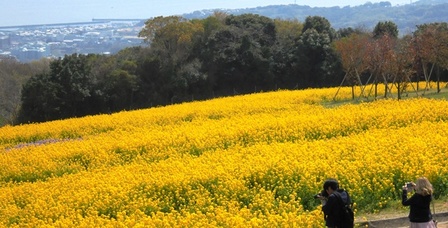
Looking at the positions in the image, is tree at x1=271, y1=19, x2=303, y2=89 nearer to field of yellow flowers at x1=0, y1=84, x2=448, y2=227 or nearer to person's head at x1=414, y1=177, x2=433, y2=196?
field of yellow flowers at x1=0, y1=84, x2=448, y2=227

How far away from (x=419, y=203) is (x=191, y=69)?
4025 centimetres

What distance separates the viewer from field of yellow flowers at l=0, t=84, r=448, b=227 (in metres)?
11.3

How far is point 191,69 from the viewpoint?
156 ft

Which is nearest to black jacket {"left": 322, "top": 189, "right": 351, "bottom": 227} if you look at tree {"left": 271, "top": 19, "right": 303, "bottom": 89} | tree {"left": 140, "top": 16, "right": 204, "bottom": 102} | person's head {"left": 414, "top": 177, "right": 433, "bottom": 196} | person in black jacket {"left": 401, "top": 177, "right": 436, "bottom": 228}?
person in black jacket {"left": 401, "top": 177, "right": 436, "bottom": 228}

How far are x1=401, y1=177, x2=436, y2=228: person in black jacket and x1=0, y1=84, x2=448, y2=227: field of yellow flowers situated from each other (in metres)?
1.98

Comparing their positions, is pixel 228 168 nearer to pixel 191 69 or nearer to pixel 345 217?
pixel 345 217

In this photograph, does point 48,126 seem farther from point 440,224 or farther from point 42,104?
point 440,224

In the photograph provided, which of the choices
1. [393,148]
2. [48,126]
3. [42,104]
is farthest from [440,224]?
[42,104]

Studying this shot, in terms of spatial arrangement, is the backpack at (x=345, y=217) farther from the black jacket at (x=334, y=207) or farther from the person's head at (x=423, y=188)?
the person's head at (x=423, y=188)

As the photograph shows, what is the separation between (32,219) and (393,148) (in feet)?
28.9

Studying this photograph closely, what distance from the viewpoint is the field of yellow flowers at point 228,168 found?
36.9 ft

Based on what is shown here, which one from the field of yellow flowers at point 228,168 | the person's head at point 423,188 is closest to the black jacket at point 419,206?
the person's head at point 423,188

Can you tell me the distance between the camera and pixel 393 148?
14117 mm

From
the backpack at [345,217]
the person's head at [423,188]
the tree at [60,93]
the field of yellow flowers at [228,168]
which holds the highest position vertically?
the person's head at [423,188]
